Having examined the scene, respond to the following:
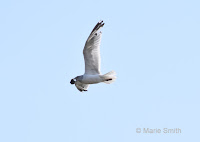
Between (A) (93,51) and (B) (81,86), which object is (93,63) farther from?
(B) (81,86)

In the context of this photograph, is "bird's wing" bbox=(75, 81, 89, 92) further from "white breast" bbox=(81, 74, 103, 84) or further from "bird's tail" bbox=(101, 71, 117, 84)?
"bird's tail" bbox=(101, 71, 117, 84)

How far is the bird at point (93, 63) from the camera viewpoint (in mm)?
27734

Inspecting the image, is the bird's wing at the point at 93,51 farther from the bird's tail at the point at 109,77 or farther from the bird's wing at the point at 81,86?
the bird's wing at the point at 81,86

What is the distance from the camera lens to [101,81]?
92.6ft

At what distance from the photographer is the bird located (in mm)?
27734

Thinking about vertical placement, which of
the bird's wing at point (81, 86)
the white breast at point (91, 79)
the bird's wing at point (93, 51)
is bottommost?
the bird's wing at point (81, 86)

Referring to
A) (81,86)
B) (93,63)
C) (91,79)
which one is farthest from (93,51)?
(81,86)

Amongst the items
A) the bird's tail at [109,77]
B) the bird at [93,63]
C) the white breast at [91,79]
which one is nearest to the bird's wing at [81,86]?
the bird at [93,63]

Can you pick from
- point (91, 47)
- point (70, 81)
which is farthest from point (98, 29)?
point (70, 81)

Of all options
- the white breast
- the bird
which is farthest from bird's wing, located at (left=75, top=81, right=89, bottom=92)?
the white breast

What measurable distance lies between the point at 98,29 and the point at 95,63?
1.35 m

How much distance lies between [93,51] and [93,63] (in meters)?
0.54

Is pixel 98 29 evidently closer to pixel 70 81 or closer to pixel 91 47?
pixel 91 47

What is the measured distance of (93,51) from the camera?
27.9 metres
